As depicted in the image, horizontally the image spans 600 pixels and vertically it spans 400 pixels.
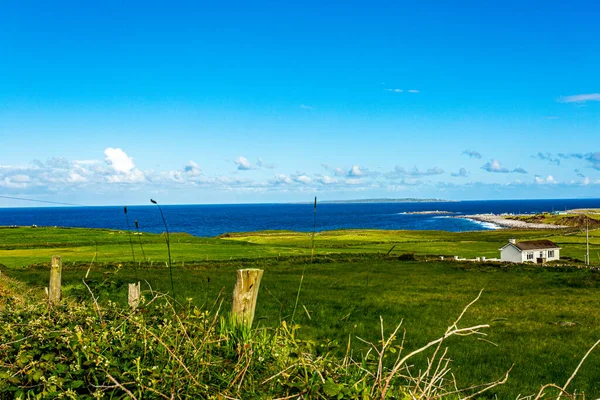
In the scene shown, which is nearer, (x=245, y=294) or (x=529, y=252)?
(x=245, y=294)

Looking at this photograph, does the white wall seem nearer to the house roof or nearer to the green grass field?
the house roof

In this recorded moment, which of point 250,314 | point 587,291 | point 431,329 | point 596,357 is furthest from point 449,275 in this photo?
point 250,314

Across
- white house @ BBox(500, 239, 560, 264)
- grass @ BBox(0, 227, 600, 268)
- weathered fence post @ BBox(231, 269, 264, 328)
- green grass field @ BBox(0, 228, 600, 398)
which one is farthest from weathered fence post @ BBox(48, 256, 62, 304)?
white house @ BBox(500, 239, 560, 264)

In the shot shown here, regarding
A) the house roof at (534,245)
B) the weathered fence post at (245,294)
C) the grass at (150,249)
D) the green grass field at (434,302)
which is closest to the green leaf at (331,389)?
the green grass field at (434,302)

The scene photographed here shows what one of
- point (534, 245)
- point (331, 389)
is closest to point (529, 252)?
point (534, 245)

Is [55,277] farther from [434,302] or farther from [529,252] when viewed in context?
[529,252]

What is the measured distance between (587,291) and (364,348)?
23.0 metres

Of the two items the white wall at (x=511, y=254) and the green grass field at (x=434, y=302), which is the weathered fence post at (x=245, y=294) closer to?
the green grass field at (x=434, y=302)

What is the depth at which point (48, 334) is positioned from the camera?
4105 millimetres

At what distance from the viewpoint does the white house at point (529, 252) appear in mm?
58938

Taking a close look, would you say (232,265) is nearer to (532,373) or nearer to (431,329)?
(431,329)

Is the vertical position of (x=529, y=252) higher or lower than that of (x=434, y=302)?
lower

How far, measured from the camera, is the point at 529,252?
2343 inches

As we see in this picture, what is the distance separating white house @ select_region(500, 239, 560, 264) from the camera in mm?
58938
